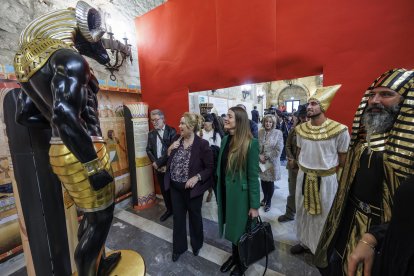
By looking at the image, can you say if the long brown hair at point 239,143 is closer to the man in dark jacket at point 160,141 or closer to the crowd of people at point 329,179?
the crowd of people at point 329,179

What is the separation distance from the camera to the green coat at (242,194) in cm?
166

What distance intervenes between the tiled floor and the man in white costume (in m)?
0.35

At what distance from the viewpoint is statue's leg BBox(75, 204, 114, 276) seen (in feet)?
3.77

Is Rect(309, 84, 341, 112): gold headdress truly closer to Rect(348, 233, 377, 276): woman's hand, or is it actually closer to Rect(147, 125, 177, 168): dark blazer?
Rect(348, 233, 377, 276): woman's hand

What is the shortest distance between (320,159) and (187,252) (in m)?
1.91

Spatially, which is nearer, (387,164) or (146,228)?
(387,164)

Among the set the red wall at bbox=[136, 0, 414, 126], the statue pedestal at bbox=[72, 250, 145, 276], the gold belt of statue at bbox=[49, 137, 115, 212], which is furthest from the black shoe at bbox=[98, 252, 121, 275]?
the red wall at bbox=[136, 0, 414, 126]

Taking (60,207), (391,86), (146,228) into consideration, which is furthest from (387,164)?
(146,228)

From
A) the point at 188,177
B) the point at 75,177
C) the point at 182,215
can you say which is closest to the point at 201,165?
the point at 188,177

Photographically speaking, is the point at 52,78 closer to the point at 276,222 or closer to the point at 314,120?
the point at 314,120

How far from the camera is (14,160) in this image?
1.35 meters

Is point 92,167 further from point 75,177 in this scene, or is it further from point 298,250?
point 298,250

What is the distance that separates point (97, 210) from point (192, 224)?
49.7 inches

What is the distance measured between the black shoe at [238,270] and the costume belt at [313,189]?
0.91 meters
